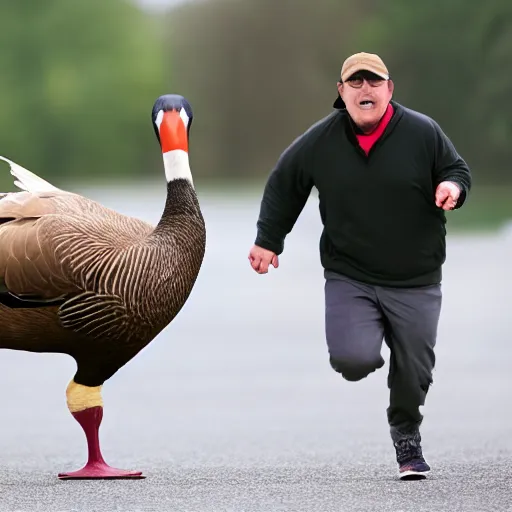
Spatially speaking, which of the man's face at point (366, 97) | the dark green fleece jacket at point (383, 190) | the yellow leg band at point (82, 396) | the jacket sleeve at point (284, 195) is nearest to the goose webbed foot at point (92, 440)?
the yellow leg band at point (82, 396)

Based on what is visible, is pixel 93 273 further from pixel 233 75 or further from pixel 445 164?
pixel 233 75

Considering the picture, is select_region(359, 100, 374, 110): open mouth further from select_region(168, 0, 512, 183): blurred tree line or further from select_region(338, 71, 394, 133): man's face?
select_region(168, 0, 512, 183): blurred tree line

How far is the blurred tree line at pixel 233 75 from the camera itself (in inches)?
1650

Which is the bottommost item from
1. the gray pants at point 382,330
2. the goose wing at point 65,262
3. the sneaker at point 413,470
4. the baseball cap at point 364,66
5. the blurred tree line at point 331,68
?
the sneaker at point 413,470

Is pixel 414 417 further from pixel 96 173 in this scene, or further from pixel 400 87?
pixel 96 173

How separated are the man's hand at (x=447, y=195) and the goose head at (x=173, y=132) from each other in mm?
1328

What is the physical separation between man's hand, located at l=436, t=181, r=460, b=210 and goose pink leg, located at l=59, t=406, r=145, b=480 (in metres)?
2.04

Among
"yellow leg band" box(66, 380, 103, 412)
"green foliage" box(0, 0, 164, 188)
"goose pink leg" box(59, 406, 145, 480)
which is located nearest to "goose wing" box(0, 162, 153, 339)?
"yellow leg band" box(66, 380, 103, 412)

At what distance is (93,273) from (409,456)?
1791mm

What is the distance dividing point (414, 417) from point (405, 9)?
4013 centimetres

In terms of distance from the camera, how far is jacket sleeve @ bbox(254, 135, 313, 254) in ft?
24.8

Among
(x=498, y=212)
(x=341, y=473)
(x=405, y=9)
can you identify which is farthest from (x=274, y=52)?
(x=341, y=473)

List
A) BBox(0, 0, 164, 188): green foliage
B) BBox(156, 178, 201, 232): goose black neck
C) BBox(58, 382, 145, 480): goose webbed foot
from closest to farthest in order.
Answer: BBox(156, 178, 201, 232): goose black neck, BBox(58, 382, 145, 480): goose webbed foot, BBox(0, 0, 164, 188): green foliage

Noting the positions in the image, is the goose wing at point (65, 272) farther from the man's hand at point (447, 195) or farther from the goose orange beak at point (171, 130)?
the man's hand at point (447, 195)
